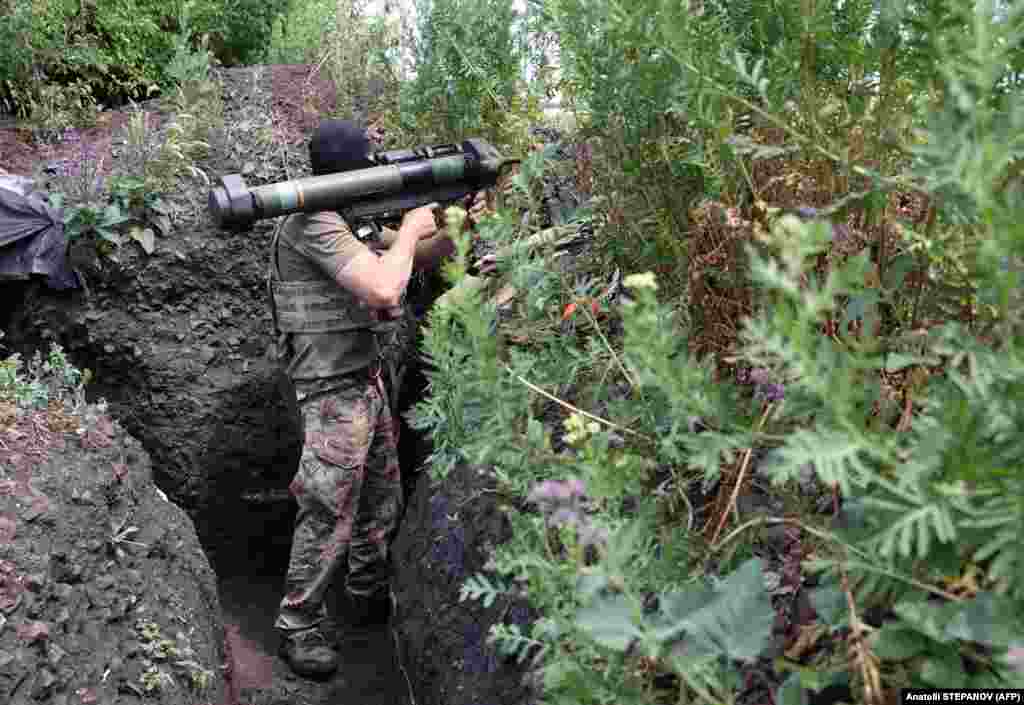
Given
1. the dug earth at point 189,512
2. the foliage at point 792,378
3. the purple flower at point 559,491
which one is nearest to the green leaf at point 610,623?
the foliage at point 792,378

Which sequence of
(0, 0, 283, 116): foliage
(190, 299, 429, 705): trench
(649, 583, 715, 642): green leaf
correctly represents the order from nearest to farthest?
(649, 583, 715, 642): green leaf, (190, 299, 429, 705): trench, (0, 0, 283, 116): foliage

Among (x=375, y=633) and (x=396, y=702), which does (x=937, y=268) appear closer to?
(x=396, y=702)

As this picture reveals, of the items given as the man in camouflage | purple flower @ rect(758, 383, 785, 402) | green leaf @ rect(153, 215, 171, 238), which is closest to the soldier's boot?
the man in camouflage

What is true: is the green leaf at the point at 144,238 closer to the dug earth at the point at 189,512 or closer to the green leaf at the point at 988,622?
the dug earth at the point at 189,512

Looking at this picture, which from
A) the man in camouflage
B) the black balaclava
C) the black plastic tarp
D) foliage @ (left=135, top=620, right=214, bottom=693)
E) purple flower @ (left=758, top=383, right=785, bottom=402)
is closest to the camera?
→ purple flower @ (left=758, top=383, right=785, bottom=402)

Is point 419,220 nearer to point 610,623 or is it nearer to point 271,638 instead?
point 271,638

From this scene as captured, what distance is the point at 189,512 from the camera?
206 inches

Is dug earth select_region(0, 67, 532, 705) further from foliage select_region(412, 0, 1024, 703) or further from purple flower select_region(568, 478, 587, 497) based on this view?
purple flower select_region(568, 478, 587, 497)

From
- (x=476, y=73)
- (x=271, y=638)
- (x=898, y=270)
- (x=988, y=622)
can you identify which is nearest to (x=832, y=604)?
(x=988, y=622)

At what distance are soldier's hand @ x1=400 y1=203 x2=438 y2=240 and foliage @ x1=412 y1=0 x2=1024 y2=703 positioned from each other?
129 cm

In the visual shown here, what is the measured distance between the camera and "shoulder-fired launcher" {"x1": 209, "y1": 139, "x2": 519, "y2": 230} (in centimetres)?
372

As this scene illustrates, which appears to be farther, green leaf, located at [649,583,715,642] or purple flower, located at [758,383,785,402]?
purple flower, located at [758,383,785,402]

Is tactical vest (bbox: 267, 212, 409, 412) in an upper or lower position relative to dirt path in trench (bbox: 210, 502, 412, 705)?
upper

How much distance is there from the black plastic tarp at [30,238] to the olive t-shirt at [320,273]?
1.35 m
